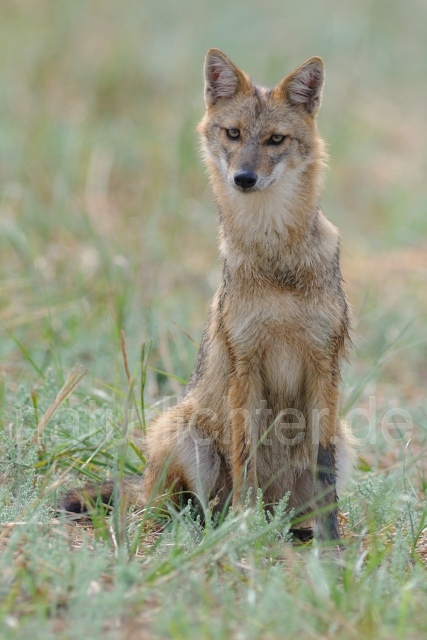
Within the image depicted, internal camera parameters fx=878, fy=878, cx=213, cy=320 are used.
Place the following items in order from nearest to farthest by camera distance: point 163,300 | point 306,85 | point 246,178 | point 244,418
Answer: point 246,178, point 244,418, point 306,85, point 163,300

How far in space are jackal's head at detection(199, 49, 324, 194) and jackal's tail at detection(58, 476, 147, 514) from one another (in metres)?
1.69

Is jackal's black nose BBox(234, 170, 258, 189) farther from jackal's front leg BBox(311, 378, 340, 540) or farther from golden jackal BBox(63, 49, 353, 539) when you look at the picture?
jackal's front leg BBox(311, 378, 340, 540)

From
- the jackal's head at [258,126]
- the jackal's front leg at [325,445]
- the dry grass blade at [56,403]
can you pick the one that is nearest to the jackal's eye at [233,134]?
the jackal's head at [258,126]

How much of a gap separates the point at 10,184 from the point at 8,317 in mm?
2876

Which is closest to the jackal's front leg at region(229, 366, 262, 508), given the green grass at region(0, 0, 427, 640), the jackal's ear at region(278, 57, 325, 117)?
the green grass at region(0, 0, 427, 640)

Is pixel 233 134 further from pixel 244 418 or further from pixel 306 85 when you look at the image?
pixel 244 418

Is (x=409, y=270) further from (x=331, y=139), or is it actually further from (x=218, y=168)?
(x=218, y=168)

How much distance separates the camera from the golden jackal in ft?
14.7

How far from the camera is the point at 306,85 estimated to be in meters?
4.81

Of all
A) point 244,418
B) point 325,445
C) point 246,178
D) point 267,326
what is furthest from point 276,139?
point 325,445

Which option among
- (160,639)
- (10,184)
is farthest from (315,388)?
(10,184)

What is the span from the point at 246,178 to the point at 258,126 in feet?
1.21

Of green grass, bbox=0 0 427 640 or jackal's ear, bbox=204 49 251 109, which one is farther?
jackal's ear, bbox=204 49 251 109

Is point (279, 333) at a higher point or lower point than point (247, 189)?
lower
